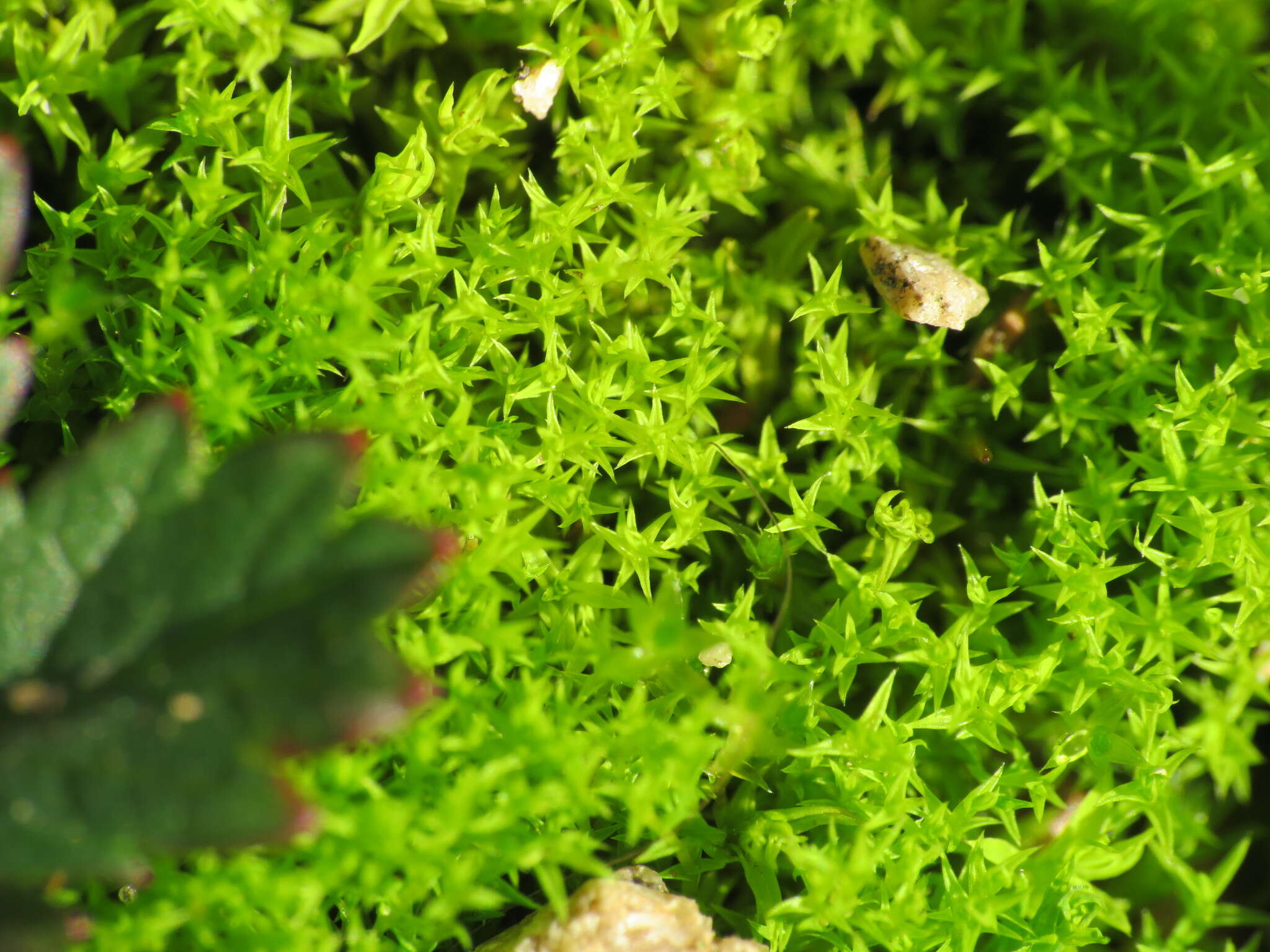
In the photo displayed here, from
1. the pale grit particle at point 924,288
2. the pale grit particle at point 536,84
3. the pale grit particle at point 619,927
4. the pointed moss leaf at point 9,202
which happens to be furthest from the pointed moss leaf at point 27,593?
the pale grit particle at point 924,288

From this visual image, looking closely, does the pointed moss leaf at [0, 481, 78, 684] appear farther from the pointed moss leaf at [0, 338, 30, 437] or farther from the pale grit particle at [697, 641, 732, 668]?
the pale grit particle at [697, 641, 732, 668]

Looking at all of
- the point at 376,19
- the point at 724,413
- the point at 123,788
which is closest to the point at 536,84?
the point at 376,19

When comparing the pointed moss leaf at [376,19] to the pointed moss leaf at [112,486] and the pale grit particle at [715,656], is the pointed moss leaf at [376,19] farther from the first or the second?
the pale grit particle at [715,656]

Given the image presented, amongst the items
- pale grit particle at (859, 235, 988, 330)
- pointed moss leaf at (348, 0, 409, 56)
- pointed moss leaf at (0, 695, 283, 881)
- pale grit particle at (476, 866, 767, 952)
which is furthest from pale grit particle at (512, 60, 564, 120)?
pale grit particle at (476, 866, 767, 952)

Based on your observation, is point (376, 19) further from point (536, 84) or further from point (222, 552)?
point (222, 552)

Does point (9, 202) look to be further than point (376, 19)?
No

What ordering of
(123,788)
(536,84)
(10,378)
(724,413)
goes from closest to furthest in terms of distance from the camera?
1. (123,788)
2. (10,378)
3. (536,84)
4. (724,413)
